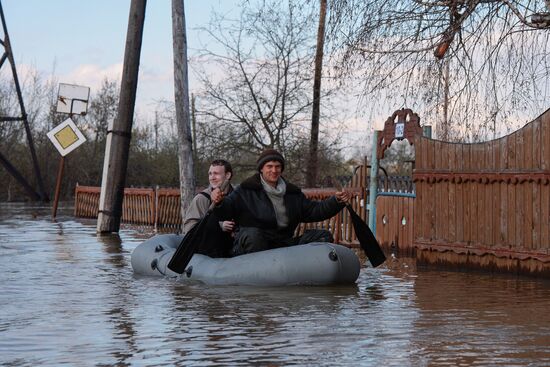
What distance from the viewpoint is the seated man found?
15039mm

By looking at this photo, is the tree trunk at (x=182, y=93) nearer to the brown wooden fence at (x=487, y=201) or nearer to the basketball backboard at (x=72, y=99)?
the brown wooden fence at (x=487, y=201)

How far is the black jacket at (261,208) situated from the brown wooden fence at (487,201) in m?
2.39

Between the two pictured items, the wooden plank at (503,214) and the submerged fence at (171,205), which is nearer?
the wooden plank at (503,214)

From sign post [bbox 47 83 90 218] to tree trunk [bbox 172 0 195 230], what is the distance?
9.23 metres

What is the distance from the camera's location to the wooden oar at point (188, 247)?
14.3m

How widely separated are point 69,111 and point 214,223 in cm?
1836

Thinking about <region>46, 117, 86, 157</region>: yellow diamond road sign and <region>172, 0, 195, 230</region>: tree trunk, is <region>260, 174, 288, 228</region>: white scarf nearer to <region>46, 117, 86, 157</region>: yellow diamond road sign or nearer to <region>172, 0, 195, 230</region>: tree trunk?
<region>172, 0, 195, 230</region>: tree trunk

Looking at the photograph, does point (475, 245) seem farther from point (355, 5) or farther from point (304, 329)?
point (304, 329)

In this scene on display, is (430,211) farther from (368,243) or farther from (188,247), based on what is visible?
(188,247)

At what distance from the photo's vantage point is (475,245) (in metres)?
16.2

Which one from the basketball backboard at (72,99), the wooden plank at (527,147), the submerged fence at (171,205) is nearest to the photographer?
the wooden plank at (527,147)

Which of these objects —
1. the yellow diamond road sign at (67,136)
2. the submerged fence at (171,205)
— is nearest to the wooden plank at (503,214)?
the submerged fence at (171,205)

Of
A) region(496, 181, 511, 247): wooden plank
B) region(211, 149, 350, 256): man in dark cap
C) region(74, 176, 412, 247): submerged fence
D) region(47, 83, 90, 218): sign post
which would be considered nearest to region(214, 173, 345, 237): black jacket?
region(211, 149, 350, 256): man in dark cap

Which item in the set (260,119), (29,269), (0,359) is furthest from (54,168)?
(0,359)
